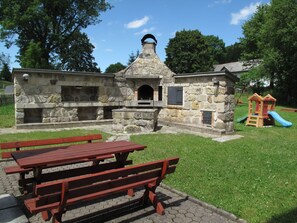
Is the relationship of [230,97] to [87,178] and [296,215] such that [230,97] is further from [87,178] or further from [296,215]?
[87,178]

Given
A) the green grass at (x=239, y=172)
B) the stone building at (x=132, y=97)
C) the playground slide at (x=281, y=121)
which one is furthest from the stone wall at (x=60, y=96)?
the playground slide at (x=281, y=121)

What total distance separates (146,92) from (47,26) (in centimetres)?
2013

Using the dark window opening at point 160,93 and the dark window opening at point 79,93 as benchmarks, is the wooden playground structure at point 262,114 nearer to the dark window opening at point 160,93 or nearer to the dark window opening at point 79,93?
the dark window opening at point 160,93

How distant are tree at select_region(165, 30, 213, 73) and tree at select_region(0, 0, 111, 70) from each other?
1540cm

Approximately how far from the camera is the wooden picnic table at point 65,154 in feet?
12.5

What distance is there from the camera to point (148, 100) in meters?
14.0

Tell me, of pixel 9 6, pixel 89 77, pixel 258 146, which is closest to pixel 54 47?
pixel 9 6

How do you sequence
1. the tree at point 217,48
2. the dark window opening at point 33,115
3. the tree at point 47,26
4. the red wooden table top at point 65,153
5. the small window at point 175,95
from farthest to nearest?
1. the tree at point 217,48
2. the tree at point 47,26
3. the small window at point 175,95
4. the dark window opening at point 33,115
5. the red wooden table top at point 65,153

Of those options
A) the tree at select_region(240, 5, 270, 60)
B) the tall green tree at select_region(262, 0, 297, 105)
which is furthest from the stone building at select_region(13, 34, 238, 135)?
the tree at select_region(240, 5, 270, 60)

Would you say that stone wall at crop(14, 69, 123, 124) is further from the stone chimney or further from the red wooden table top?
the red wooden table top

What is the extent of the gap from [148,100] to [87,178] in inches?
428

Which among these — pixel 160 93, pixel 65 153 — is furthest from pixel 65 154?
pixel 160 93

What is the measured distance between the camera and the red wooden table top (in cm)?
378

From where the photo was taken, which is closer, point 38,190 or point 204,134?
point 38,190
